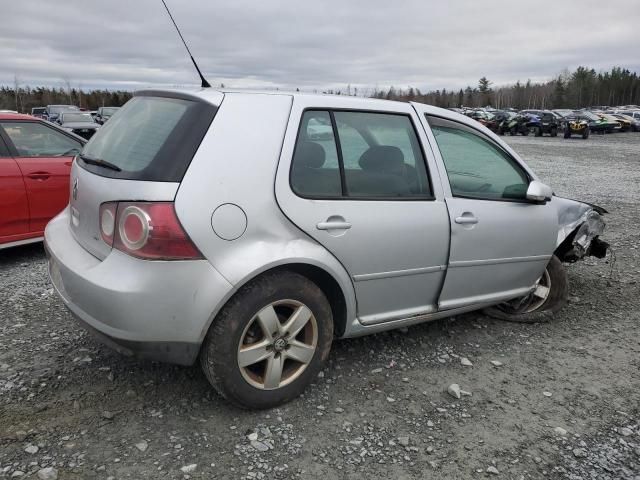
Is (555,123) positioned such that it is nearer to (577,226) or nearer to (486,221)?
(577,226)

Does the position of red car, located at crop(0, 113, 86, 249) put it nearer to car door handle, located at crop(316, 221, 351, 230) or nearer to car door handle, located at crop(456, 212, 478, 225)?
car door handle, located at crop(316, 221, 351, 230)

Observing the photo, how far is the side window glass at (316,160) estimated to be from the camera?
288 cm

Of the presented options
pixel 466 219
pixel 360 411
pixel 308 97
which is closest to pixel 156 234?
pixel 308 97

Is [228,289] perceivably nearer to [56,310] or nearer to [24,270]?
[56,310]

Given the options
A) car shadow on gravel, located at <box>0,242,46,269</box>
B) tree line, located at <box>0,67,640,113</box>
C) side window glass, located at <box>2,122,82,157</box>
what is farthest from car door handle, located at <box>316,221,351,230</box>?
tree line, located at <box>0,67,640,113</box>

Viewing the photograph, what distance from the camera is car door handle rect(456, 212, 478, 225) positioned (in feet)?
11.3

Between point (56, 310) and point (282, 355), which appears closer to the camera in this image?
point (282, 355)

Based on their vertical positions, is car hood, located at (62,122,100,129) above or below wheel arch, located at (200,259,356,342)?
above

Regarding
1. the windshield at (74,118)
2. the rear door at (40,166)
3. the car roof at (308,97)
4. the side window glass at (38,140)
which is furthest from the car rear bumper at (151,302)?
the windshield at (74,118)

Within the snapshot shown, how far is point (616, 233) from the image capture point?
7.49m

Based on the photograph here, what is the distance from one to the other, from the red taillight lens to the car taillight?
0.38 ft

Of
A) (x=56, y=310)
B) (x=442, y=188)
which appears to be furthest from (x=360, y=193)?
(x=56, y=310)

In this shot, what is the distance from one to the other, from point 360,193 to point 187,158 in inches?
39.8

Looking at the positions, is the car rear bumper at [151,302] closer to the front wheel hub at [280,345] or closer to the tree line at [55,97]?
the front wheel hub at [280,345]
